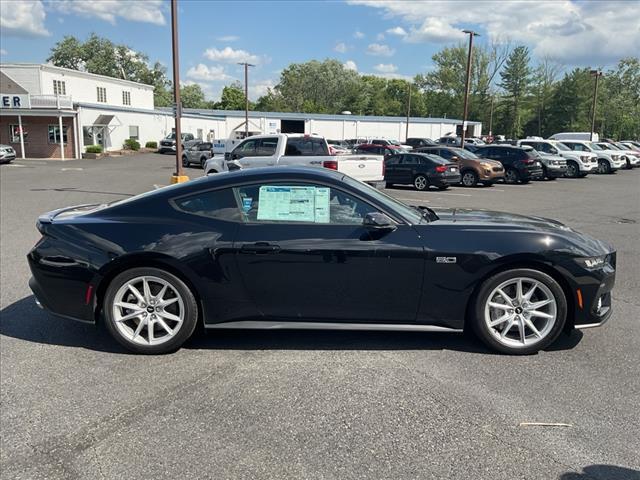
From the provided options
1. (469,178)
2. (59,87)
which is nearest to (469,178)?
(469,178)

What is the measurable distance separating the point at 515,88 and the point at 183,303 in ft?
312

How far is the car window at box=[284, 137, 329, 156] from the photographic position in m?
15.2

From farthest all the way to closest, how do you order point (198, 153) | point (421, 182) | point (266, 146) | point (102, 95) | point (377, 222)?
point (102, 95) < point (198, 153) < point (421, 182) < point (266, 146) < point (377, 222)

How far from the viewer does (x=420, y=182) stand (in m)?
20.4

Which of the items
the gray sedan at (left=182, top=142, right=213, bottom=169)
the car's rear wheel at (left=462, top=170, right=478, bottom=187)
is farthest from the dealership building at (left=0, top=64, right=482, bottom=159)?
the car's rear wheel at (left=462, top=170, right=478, bottom=187)

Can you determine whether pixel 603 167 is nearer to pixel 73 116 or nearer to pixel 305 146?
pixel 305 146

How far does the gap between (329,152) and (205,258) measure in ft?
37.3

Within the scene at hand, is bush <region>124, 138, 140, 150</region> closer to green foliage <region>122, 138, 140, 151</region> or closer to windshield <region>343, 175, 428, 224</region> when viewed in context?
green foliage <region>122, 138, 140, 151</region>

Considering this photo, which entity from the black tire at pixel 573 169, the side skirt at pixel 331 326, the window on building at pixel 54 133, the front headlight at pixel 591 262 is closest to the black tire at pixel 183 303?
the side skirt at pixel 331 326

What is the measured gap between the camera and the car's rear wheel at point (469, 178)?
71.8ft

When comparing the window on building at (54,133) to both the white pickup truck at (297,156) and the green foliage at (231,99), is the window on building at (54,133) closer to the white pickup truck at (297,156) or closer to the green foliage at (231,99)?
the white pickup truck at (297,156)

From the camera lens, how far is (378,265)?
4.06 m

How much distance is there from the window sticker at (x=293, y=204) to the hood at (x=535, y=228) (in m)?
0.91

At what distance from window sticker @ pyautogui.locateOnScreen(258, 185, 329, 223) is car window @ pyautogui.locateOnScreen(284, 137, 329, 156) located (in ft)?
36.3
